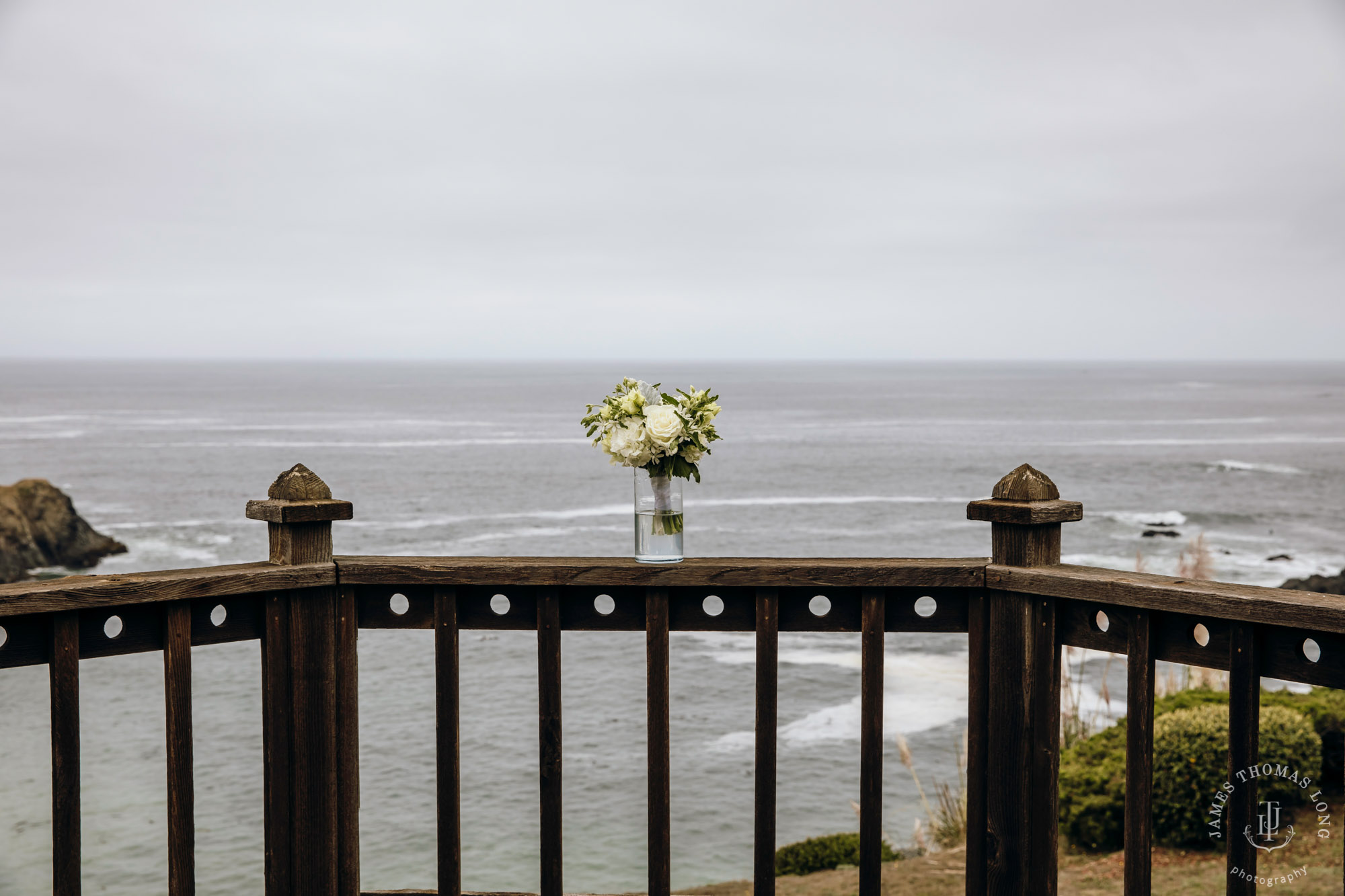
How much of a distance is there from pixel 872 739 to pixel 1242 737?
81 centimetres

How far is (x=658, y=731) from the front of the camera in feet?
8.75

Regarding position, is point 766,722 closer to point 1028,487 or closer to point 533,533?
point 1028,487

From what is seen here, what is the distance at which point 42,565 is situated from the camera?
24.6 m

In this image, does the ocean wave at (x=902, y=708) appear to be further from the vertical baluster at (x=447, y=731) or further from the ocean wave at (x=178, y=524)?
the ocean wave at (x=178, y=524)

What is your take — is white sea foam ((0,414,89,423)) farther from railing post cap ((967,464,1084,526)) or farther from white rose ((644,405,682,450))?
railing post cap ((967,464,1084,526))

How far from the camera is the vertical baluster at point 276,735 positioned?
8.66 feet

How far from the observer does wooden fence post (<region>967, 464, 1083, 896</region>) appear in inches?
101

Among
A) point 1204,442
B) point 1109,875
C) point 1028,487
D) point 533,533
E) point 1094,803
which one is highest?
point 1028,487

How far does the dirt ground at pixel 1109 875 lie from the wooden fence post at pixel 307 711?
3.60m

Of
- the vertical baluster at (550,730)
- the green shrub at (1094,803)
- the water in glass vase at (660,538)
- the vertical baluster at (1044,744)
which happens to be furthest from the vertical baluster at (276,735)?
the green shrub at (1094,803)

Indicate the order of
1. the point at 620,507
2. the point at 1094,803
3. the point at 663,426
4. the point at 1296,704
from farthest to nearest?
the point at 620,507, the point at 1296,704, the point at 1094,803, the point at 663,426

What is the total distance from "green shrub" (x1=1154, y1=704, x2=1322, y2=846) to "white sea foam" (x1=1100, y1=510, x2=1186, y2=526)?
29907 millimetres

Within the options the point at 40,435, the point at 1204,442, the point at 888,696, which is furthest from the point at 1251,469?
the point at 40,435

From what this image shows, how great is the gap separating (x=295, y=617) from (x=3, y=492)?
27.5 m
